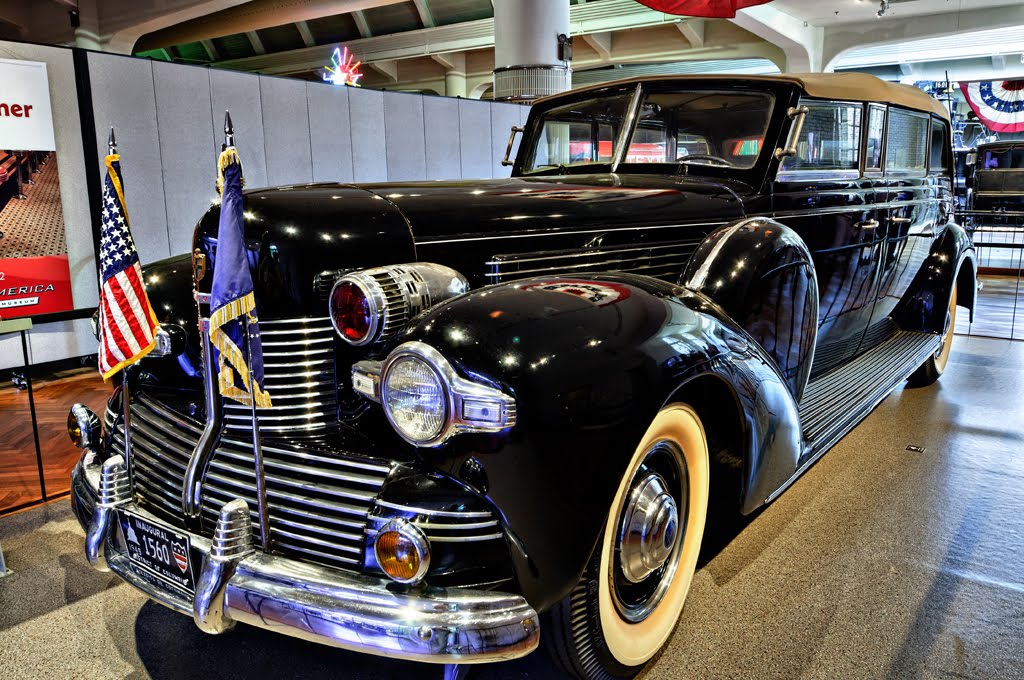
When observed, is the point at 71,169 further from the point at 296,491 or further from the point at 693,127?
the point at 296,491

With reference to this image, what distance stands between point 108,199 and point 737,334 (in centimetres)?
170

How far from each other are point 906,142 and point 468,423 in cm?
357

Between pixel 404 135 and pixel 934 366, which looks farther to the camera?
pixel 404 135

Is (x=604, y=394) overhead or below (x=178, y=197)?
below

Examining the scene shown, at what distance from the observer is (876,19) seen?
10.9 m

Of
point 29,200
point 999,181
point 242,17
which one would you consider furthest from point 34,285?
point 999,181

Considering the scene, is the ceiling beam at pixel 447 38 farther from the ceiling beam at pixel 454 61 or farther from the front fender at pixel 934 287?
the front fender at pixel 934 287

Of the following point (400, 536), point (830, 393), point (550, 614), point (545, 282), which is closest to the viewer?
point (400, 536)

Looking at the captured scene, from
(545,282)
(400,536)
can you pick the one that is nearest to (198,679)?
(400,536)

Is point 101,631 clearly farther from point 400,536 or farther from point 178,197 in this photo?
point 178,197

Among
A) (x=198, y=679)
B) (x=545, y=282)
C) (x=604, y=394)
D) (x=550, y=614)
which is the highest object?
(x=545, y=282)

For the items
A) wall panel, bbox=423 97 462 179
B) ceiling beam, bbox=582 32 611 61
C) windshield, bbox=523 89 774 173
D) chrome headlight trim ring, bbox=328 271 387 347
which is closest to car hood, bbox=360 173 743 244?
windshield, bbox=523 89 774 173

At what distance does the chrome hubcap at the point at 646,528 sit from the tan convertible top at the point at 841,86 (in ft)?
6.51

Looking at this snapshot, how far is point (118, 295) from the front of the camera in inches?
75.1
